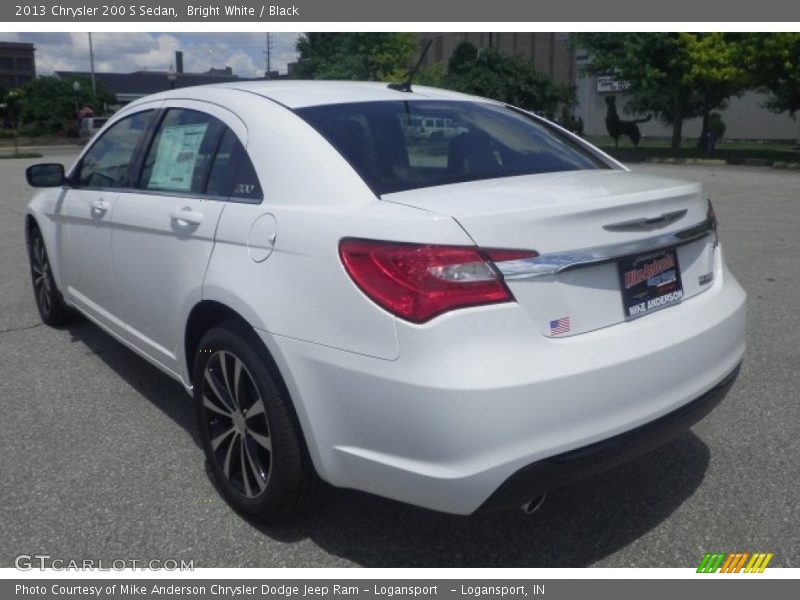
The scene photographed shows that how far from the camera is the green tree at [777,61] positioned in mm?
24906

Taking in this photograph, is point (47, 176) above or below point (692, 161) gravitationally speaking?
above

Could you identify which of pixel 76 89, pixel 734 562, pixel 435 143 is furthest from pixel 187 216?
pixel 76 89

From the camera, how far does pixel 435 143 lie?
10.9 feet

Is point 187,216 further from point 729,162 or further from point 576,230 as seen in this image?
point 729,162

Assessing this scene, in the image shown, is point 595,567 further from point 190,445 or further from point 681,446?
point 190,445

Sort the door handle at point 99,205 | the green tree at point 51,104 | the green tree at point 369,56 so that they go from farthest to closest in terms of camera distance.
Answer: the green tree at point 51,104 → the green tree at point 369,56 → the door handle at point 99,205

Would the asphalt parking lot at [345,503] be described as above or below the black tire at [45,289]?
below

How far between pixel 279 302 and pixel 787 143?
167 ft

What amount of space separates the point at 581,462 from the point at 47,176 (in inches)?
153

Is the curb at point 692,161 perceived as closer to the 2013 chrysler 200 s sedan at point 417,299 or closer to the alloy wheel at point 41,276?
the alloy wheel at point 41,276

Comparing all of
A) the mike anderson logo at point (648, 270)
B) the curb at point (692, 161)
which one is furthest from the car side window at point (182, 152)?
the curb at point (692, 161)

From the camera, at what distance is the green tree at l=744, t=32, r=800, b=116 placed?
81.7ft

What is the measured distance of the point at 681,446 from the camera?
3756 millimetres

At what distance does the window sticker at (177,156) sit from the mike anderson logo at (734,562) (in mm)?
2570
